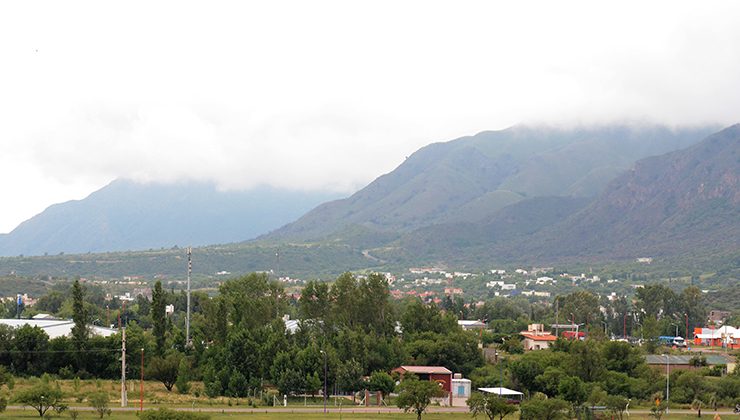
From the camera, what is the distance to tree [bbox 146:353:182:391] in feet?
252

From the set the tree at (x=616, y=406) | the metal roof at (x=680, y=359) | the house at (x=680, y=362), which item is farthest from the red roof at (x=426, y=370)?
the metal roof at (x=680, y=359)

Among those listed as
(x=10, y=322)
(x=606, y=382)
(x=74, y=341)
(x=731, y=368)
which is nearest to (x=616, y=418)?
(x=606, y=382)

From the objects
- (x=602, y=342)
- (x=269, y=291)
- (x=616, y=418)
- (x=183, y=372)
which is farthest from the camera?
(x=269, y=291)

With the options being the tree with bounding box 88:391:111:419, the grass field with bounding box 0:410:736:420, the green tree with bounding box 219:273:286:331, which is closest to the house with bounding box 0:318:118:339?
the green tree with bounding box 219:273:286:331

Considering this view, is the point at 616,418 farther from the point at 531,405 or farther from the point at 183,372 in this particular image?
the point at 183,372

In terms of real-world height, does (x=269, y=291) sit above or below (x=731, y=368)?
above

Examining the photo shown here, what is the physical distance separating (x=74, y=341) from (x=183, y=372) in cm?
1146

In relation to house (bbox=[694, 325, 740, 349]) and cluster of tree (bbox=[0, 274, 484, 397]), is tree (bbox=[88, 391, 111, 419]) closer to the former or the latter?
cluster of tree (bbox=[0, 274, 484, 397])

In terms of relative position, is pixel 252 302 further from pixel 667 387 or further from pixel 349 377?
pixel 667 387

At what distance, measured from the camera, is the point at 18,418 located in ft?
195

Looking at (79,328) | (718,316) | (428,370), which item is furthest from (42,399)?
(718,316)

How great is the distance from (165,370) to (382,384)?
15943 mm

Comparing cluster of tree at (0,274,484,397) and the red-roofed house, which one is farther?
the red-roofed house

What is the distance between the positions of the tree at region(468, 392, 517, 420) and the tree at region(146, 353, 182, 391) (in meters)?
23.0
